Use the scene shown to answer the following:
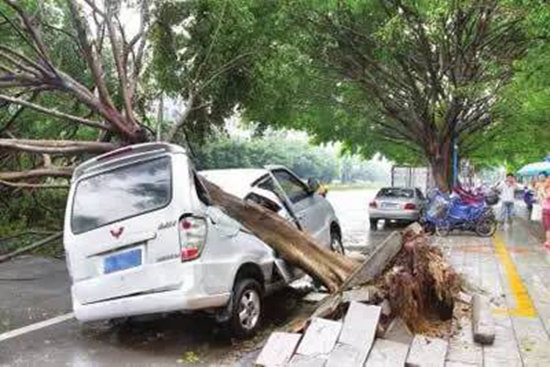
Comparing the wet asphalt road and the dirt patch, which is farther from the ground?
the dirt patch

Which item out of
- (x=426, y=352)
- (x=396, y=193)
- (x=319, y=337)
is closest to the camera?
(x=426, y=352)

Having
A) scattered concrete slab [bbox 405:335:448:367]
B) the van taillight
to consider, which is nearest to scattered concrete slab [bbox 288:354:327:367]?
scattered concrete slab [bbox 405:335:448:367]

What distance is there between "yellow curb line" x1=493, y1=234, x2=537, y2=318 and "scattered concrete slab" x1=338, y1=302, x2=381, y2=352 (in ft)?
7.32

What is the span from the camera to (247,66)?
1270cm

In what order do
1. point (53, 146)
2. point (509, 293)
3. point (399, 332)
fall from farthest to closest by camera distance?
point (53, 146) < point (509, 293) < point (399, 332)

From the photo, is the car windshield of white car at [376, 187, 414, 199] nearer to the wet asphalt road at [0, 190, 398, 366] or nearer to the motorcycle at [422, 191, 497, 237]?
the motorcycle at [422, 191, 497, 237]

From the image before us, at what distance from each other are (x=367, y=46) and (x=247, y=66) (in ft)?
24.8

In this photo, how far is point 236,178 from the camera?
27.1 ft

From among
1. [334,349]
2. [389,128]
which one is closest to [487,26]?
[389,128]

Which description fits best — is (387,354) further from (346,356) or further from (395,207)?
(395,207)

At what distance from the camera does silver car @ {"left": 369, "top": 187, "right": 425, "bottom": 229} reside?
19.6m

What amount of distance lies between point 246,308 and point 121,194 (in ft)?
5.73

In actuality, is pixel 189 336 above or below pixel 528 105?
below

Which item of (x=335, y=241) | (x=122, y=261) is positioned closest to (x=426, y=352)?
(x=122, y=261)
